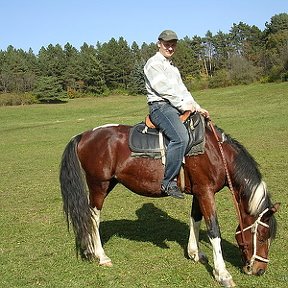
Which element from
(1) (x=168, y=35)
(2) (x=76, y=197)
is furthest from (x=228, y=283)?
(1) (x=168, y=35)

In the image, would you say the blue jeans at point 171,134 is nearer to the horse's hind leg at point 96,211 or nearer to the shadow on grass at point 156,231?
the horse's hind leg at point 96,211

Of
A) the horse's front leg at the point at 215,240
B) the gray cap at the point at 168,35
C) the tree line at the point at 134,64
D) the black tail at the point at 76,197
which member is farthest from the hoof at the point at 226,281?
the tree line at the point at 134,64

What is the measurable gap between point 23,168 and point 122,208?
7.26m

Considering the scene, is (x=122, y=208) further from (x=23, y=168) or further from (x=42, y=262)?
(x=23, y=168)

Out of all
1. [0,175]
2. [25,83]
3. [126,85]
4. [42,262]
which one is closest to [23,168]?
[0,175]

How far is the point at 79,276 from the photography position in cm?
539

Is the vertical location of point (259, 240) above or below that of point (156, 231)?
above

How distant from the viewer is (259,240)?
4871 mm

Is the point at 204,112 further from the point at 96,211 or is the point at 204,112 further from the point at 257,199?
the point at 96,211

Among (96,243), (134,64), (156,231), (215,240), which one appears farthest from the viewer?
(134,64)

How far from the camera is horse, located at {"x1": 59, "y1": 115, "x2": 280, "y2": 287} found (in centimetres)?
491

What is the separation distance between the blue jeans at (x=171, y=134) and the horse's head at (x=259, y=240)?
1.11 meters

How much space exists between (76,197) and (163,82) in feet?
6.43

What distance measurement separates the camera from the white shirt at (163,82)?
5.15 metres
